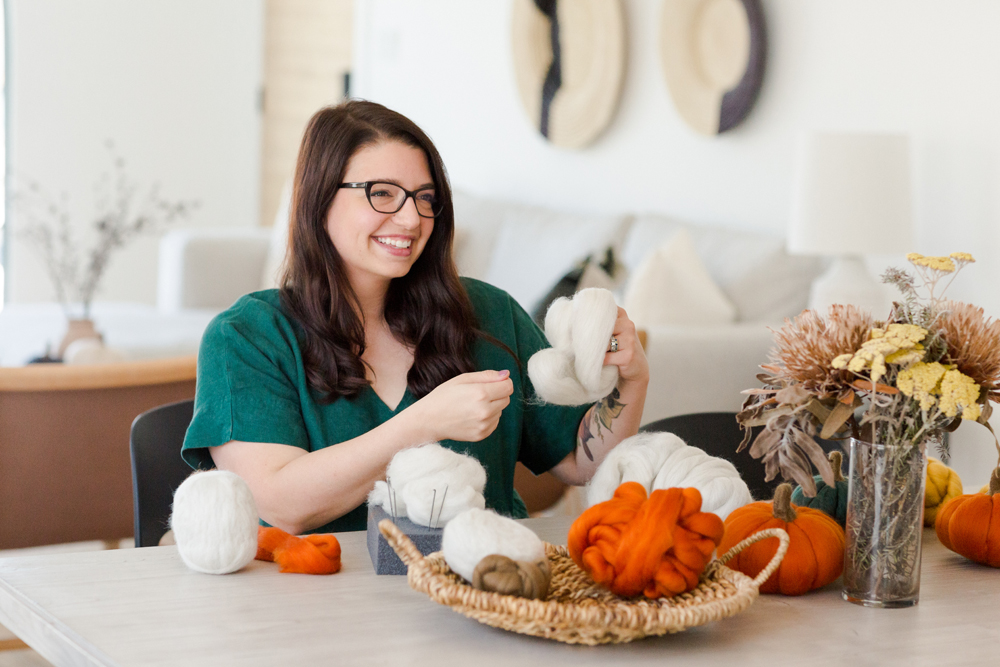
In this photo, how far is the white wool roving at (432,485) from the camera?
102cm

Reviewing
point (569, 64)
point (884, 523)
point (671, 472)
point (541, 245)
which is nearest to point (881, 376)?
point (884, 523)

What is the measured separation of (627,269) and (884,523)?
8.46 ft

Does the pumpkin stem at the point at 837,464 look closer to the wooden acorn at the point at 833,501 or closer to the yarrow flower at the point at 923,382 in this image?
the wooden acorn at the point at 833,501

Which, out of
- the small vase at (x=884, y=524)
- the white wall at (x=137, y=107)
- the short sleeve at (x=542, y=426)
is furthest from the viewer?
the white wall at (x=137, y=107)

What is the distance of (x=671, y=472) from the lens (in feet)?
3.60

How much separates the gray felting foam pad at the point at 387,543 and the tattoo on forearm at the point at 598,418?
1.42ft

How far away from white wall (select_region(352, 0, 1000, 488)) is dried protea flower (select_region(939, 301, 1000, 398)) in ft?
5.98

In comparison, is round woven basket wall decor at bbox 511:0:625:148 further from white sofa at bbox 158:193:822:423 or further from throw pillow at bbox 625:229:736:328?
throw pillow at bbox 625:229:736:328

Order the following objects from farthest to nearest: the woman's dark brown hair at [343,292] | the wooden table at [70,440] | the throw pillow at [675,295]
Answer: the throw pillow at [675,295], the wooden table at [70,440], the woman's dark brown hair at [343,292]

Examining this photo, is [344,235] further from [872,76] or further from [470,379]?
[872,76]

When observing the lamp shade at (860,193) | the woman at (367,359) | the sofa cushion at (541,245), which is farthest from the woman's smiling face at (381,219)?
the sofa cushion at (541,245)

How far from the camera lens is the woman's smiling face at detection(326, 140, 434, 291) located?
1.47 m

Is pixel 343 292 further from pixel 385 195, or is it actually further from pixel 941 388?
pixel 941 388

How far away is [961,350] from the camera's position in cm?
94
